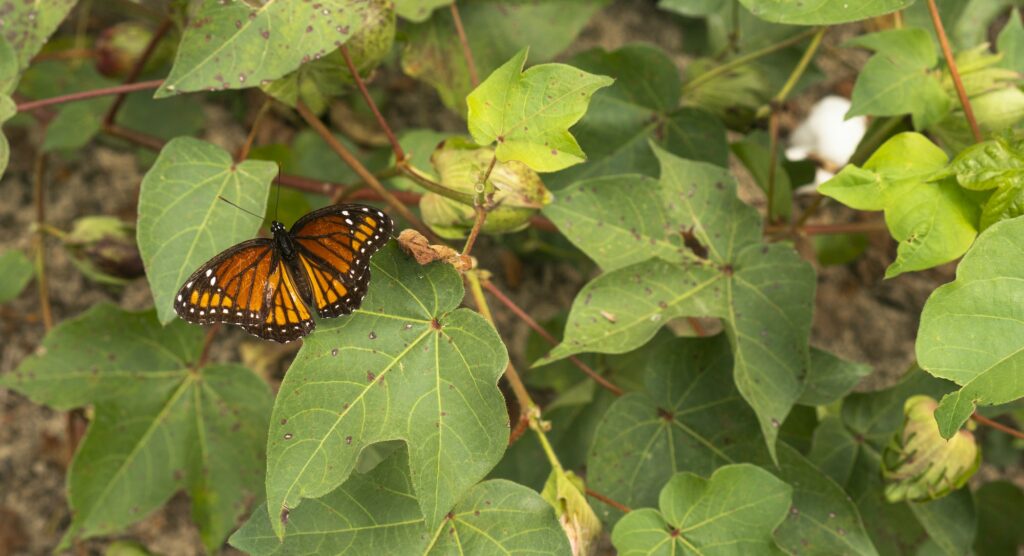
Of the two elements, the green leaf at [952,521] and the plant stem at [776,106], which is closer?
the green leaf at [952,521]

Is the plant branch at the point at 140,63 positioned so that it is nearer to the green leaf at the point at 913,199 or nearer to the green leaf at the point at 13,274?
the green leaf at the point at 13,274


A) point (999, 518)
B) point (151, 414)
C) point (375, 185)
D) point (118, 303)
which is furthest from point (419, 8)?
point (999, 518)

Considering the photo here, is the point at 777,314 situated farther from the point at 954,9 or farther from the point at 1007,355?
the point at 954,9

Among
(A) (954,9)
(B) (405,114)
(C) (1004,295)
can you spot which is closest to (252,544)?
(C) (1004,295)

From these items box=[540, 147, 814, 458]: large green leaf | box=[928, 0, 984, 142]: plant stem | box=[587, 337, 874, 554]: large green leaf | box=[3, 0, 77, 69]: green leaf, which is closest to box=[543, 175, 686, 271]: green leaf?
box=[540, 147, 814, 458]: large green leaf

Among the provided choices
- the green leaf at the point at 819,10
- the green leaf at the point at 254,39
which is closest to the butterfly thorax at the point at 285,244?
the green leaf at the point at 254,39
